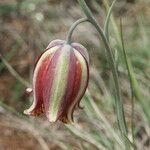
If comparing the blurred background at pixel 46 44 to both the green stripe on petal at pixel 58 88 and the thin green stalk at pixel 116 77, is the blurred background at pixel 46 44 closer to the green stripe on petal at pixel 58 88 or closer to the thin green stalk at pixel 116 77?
the thin green stalk at pixel 116 77

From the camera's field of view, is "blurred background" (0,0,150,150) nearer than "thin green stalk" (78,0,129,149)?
No

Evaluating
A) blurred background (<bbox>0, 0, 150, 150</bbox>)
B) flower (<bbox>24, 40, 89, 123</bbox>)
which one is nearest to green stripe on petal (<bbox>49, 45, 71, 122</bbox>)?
flower (<bbox>24, 40, 89, 123</bbox>)

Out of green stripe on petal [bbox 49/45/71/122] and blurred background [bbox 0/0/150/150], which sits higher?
green stripe on petal [bbox 49/45/71/122]

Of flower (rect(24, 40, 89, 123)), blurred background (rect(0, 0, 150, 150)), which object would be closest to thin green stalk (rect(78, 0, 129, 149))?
flower (rect(24, 40, 89, 123))

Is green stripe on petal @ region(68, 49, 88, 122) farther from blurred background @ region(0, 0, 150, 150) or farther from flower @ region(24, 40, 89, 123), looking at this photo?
blurred background @ region(0, 0, 150, 150)

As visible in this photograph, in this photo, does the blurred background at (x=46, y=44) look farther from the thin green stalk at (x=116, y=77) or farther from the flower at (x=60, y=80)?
the flower at (x=60, y=80)

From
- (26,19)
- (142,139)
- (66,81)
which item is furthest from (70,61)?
(26,19)

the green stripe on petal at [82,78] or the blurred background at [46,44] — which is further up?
the green stripe on petal at [82,78]

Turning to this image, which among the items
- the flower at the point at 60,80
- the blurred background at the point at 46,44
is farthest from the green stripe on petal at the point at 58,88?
the blurred background at the point at 46,44

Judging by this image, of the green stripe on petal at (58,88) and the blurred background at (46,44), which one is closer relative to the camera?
the green stripe on petal at (58,88)

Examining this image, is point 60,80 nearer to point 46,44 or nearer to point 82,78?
point 82,78
